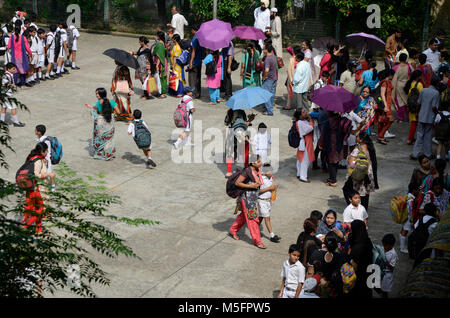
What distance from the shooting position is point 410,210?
1030 centimetres

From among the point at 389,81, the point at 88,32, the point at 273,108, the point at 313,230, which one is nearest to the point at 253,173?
the point at 313,230

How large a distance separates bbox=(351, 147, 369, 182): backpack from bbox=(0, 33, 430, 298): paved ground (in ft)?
3.29

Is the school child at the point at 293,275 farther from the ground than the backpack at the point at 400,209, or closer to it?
closer to it

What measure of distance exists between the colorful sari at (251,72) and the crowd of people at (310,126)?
0.03m

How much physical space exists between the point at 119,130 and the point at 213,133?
2.14 meters

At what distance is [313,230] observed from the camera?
9219 mm

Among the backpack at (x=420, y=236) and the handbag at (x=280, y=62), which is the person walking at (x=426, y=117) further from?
the backpack at (x=420, y=236)

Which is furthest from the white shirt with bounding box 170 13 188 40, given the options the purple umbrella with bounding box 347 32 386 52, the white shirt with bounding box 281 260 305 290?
the white shirt with bounding box 281 260 305 290

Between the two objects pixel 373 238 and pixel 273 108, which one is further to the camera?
pixel 273 108

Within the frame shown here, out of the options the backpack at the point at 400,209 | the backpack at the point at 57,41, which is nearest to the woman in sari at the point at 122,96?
the backpack at the point at 57,41

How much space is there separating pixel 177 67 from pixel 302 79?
3.66m

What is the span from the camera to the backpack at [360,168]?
10891mm
